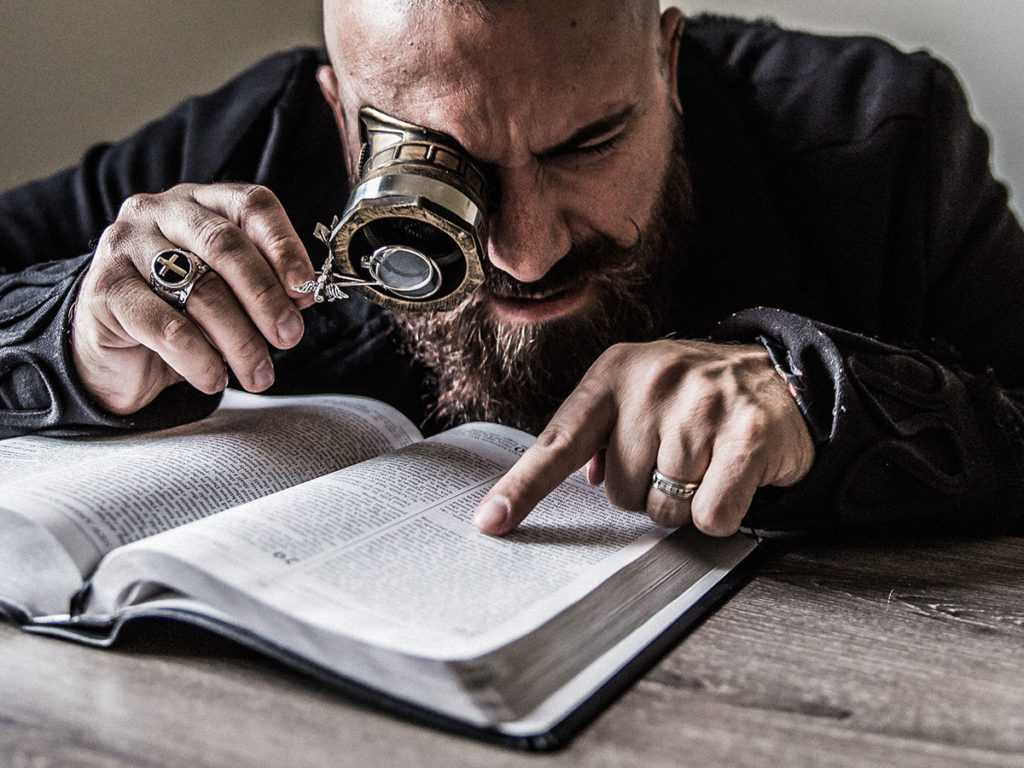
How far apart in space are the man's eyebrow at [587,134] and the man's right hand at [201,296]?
31 centimetres

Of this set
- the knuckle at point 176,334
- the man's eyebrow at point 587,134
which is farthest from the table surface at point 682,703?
the man's eyebrow at point 587,134

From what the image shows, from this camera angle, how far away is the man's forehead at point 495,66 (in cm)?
102

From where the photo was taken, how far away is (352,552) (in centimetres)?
71

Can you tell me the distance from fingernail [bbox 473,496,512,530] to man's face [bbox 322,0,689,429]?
39cm

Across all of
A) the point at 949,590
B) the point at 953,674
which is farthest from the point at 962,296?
the point at 953,674

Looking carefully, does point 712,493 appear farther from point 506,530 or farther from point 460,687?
point 460,687

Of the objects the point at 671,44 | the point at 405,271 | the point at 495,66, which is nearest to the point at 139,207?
the point at 405,271

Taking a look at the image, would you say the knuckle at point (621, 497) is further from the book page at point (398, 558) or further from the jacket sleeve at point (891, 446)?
the jacket sleeve at point (891, 446)

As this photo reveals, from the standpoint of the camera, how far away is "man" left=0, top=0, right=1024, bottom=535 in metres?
0.88

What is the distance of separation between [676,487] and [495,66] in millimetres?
511

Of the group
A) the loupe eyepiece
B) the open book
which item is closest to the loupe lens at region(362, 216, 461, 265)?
→ the loupe eyepiece

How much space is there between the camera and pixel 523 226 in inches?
42.9

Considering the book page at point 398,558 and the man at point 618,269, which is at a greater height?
the man at point 618,269

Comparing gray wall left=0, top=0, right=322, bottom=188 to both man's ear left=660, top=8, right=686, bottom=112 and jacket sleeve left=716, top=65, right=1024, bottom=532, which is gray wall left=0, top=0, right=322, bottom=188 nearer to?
man's ear left=660, top=8, right=686, bottom=112
